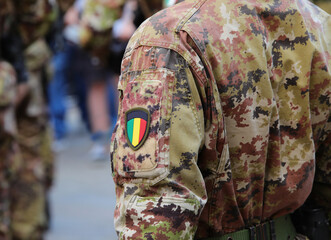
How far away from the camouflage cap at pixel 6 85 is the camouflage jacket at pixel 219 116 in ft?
8.12

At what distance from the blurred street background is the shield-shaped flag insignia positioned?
12.9 ft

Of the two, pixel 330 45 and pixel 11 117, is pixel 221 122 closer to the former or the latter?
pixel 330 45

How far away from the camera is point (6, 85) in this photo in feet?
13.8

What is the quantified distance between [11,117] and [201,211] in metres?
2.80

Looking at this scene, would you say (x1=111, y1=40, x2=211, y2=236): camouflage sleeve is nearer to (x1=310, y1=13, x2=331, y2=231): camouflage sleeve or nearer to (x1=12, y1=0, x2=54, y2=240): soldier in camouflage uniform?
(x1=310, y1=13, x2=331, y2=231): camouflage sleeve

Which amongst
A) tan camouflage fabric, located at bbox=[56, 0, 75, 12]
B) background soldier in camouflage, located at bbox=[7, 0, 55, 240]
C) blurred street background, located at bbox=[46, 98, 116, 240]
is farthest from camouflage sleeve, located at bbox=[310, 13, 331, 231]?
tan camouflage fabric, located at bbox=[56, 0, 75, 12]

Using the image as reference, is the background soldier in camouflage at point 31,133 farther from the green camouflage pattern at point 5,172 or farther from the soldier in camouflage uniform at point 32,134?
the green camouflage pattern at point 5,172

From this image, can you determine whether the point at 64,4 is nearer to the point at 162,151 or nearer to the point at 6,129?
the point at 6,129

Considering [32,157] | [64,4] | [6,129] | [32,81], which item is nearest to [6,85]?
[6,129]

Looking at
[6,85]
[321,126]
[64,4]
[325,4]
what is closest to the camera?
[321,126]

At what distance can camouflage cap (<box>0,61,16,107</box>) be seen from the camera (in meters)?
4.17

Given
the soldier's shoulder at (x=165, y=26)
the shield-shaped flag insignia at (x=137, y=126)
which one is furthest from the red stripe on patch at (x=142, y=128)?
the soldier's shoulder at (x=165, y=26)

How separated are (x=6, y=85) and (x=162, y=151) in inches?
107

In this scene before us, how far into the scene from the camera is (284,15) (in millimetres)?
1962
